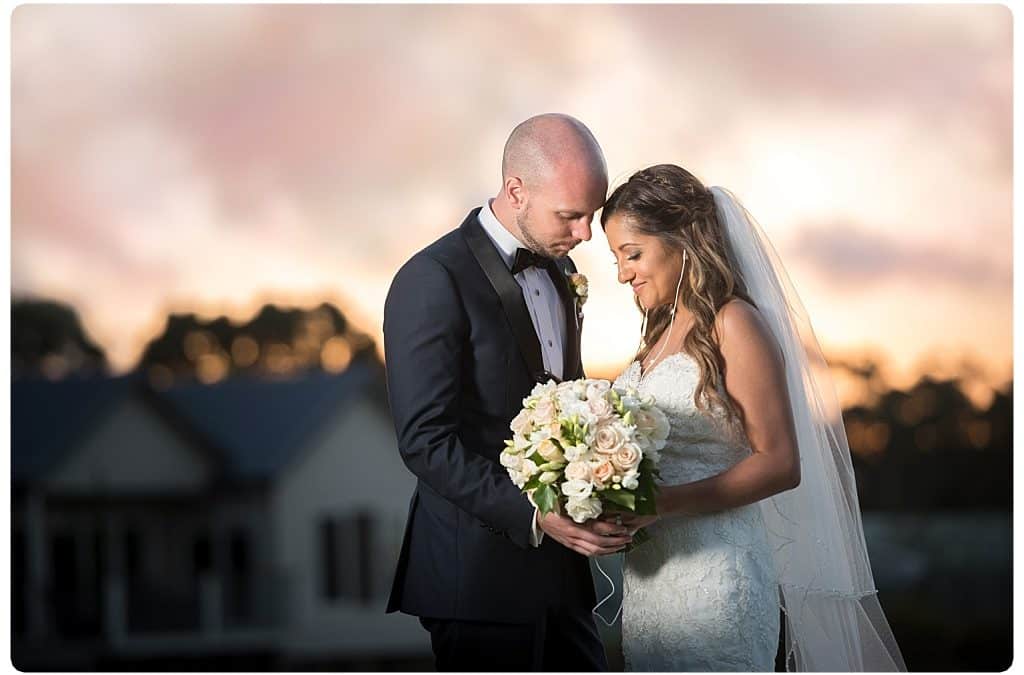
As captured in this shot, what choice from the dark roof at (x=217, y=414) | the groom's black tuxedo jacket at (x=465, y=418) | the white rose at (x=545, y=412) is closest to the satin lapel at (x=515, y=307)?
the groom's black tuxedo jacket at (x=465, y=418)

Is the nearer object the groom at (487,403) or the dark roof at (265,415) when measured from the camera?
the groom at (487,403)

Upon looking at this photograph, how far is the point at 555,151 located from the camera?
5.43 metres

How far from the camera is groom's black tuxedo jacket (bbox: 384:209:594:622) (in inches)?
206

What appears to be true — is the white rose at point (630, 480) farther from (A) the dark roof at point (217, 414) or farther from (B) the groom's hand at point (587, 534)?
(A) the dark roof at point (217, 414)

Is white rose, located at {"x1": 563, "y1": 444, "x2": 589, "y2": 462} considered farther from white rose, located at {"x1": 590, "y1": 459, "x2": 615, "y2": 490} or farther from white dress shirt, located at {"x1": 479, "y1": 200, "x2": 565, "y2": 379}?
white dress shirt, located at {"x1": 479, "y1": 200, "x2": 565, "y2": 379}

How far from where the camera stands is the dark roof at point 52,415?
28281mm

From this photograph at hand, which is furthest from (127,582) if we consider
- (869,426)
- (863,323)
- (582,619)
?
(582,619)

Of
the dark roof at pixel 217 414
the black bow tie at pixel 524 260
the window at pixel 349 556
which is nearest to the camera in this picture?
the black bow tie at pixel 524 260

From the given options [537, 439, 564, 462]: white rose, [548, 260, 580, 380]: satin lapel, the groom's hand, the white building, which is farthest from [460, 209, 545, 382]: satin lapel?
the white building

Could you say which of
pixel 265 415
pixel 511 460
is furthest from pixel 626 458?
pixel 265 415

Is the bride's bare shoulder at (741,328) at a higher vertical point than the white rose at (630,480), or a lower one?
higher

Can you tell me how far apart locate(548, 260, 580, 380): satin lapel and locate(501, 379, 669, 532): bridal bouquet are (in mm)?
609

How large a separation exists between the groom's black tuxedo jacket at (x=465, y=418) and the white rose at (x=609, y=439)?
0.41 m

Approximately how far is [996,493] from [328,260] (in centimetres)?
1842
